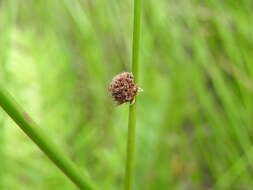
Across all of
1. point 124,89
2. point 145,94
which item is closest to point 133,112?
point 124,89

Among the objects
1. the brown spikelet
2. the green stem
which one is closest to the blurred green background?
the brown spikelet

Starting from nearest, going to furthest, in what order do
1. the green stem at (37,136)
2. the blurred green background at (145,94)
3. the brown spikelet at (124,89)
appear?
the green stem at (37,136)
the brown spikelet at (124,89)
the blurred green background at (145,94)

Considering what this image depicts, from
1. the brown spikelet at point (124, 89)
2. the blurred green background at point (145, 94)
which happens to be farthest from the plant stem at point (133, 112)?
the blurred green background at point (145, 94)

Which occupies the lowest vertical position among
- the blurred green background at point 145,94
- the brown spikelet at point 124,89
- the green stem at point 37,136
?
the green stem at point 37,136

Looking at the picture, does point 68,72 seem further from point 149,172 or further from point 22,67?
point 149,172

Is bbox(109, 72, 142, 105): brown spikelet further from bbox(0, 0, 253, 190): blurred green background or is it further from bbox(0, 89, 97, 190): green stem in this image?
bbox(0, 0, 253, 190): blurred green background

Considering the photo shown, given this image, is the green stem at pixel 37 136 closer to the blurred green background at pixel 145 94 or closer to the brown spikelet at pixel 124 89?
the brown spikelet at pixel 124 89
